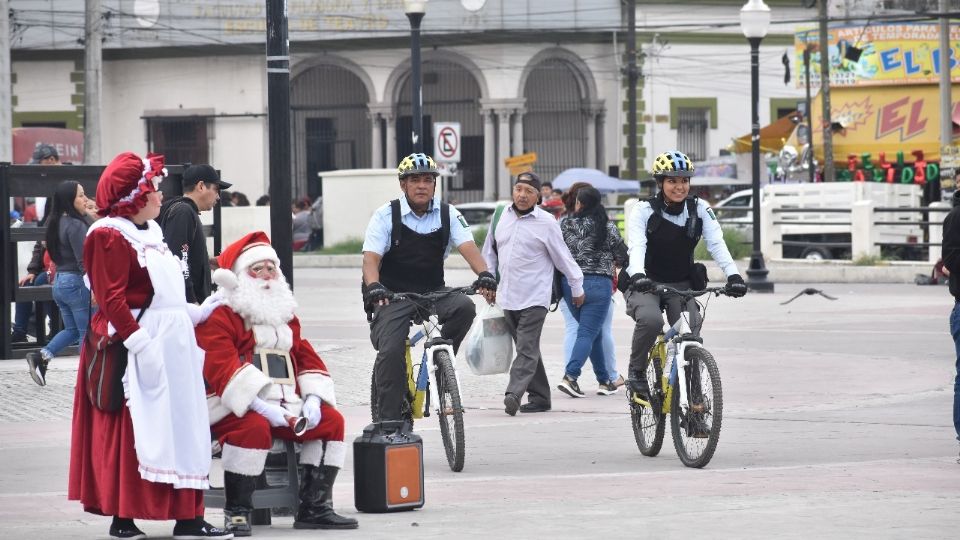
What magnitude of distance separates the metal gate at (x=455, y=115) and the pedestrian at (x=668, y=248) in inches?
1554

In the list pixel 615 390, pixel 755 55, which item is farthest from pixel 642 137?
pixel 615 390

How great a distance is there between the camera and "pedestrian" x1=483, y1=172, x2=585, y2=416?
42.8 ft

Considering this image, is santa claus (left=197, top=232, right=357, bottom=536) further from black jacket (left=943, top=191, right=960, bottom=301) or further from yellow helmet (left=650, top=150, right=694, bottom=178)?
black jacket (left=943, top=191, right=960, bottom=301)

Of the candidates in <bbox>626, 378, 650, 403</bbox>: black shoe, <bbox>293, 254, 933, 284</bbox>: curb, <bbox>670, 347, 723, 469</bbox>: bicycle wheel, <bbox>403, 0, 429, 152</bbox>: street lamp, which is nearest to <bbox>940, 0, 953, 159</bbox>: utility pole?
<bbox>293, 254, 933, 284</bbox>: curb

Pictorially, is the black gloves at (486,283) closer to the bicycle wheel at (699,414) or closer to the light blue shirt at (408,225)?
the light blue shirt at (408,225)

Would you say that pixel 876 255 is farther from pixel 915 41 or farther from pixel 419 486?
pixel 419 486

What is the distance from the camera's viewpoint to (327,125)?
52.9 m

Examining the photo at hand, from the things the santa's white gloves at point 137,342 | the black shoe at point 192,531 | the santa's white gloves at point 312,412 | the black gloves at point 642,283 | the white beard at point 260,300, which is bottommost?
the black shoe at point 192,531

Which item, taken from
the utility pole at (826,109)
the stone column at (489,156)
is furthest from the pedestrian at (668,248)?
the stone column at (489,156)

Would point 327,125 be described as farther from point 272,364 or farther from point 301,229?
point 272,364

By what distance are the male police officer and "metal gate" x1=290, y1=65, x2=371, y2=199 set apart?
42166mm

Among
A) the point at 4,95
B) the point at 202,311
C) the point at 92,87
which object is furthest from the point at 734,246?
the point at 202,311

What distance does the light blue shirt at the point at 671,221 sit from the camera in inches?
418

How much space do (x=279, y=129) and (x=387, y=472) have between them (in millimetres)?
2647
